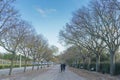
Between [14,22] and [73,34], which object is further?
[73,34]

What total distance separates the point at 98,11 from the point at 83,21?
19.9 feet

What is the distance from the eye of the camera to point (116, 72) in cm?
4269

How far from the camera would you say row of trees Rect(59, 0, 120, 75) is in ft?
130

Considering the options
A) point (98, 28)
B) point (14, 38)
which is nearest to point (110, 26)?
point (98, 28)

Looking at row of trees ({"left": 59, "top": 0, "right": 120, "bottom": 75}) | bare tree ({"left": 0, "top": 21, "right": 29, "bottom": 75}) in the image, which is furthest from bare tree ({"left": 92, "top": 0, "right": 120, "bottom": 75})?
bare tree ({"left": 0, "top": 21, "right": 29, "bottom": 75})

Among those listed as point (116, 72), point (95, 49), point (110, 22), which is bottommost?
point (116, 72)

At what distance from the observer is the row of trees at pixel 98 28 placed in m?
39.8

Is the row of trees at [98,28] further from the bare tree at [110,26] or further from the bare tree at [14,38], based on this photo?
the bare tree at [14,38]

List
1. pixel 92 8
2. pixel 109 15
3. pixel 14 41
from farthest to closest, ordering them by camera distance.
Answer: pixel 92 8 < pixel 109 15 < pixel 14 41

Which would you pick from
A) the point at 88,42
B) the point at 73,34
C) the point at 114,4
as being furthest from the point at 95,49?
the point at 114,4

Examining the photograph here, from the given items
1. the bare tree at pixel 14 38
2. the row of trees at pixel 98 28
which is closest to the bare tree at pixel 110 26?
the row of trees at pixel 98 28

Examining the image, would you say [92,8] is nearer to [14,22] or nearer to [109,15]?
[109,15]

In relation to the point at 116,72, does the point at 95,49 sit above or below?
above

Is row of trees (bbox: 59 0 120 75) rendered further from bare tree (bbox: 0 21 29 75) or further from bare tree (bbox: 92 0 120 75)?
bare tree (bbox: 0 21 29 75)
